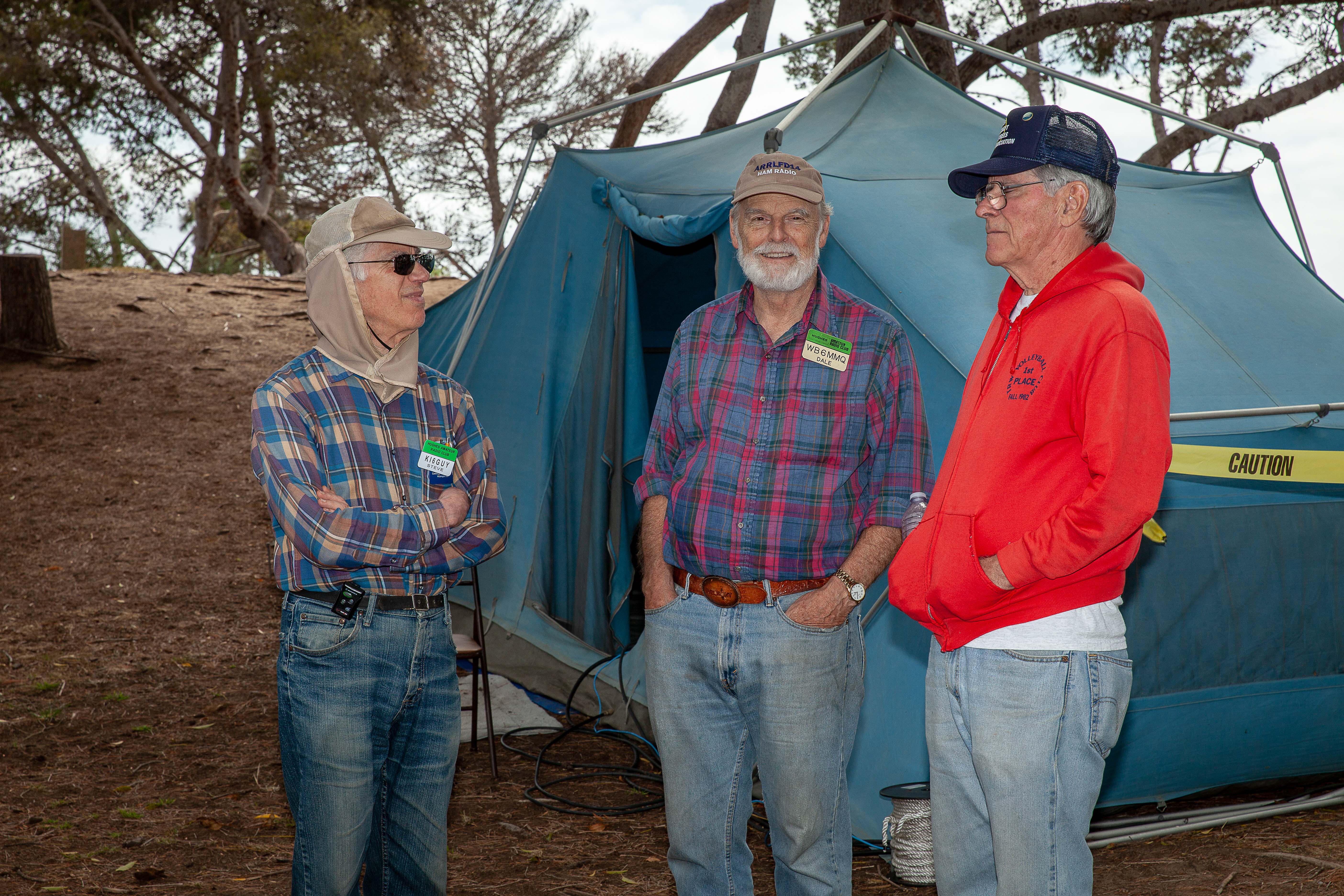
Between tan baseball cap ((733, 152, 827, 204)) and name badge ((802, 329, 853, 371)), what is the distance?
32 centimetres

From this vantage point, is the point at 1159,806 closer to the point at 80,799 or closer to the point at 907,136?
the point at 907,136

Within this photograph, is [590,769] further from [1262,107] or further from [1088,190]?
[1262,107]

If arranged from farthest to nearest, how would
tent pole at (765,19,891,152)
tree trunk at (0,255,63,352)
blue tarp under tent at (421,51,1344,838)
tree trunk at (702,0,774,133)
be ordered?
1. tree trunk at (0,255,63,352)
2. tree trunk at (702,0,774,133)
3. tent pole at (765,19,891,152)
4. blue tarp under tent at (421,51,1344,838)

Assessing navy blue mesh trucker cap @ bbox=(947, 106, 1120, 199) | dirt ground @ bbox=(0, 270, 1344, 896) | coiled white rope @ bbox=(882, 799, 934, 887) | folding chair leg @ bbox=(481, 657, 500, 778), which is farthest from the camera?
folding chair leg @ bbox=(481, 657, 500, 778)

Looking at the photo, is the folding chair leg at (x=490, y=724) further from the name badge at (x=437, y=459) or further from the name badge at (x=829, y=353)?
the name badge at (x=829, y=353)

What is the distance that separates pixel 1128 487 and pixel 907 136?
2922 mm

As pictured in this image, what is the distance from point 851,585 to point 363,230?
3.90 ft

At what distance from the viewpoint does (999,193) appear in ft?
6.01

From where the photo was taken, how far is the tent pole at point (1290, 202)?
4.34m

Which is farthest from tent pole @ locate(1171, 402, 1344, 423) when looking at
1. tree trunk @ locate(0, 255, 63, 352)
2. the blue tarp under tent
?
tree trunk @ locate(0, 255, 63, 352)

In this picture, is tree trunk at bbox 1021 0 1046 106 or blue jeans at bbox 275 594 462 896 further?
tree trunk at bbox 1021 0 1046 106

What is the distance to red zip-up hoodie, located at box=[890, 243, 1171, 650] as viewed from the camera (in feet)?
5.29

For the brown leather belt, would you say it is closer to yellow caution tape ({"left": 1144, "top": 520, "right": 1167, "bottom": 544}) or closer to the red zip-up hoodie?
the red zip-up hoodie

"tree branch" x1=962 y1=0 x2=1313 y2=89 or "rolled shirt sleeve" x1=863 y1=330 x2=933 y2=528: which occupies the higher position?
"tree branch" x1=962 y1=0 x2=1313 y2=89
